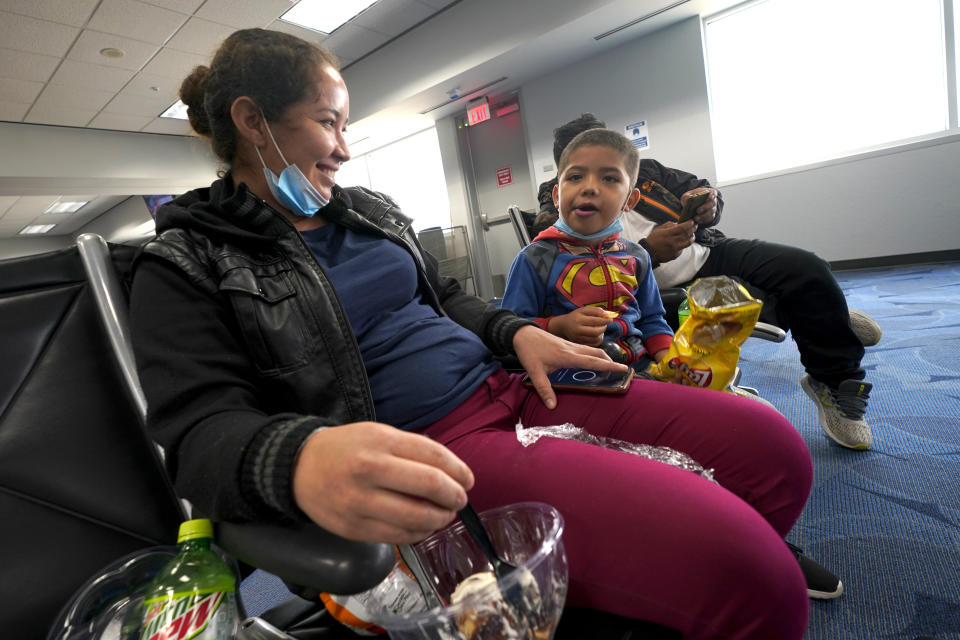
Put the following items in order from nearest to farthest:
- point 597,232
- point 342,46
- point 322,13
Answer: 1. point 597,232
2. point 322,13
3. point 342,46

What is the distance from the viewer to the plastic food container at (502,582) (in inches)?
14.4

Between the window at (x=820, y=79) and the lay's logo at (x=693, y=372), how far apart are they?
15.4ft

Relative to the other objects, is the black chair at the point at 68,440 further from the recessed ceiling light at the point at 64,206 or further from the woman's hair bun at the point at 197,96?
the recessed ceiling light at the point at 64,206

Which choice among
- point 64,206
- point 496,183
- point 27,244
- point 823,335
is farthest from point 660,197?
point 27,244

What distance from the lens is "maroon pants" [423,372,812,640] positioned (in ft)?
1.52

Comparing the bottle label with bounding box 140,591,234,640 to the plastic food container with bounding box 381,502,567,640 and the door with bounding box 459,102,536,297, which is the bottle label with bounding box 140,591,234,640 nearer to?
the plastic food container with bounding box 381,502,567,640

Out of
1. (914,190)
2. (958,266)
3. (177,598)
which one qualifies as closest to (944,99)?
(914,190)

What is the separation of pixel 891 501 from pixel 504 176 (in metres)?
5.66

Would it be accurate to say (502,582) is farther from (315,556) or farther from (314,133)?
(314,133)

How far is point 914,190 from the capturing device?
3982 mm

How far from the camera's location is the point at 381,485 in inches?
14.4

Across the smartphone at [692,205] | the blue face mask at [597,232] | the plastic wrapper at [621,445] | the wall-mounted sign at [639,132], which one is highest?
the wall-mounted sign at [639,132]

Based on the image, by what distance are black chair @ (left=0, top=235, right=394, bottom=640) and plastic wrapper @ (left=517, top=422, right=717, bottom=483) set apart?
1.31ft

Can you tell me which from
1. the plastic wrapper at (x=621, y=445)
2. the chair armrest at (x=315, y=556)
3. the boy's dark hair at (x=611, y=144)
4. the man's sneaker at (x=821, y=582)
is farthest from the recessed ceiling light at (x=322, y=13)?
the man's sneaker at (x=821, y=582)
